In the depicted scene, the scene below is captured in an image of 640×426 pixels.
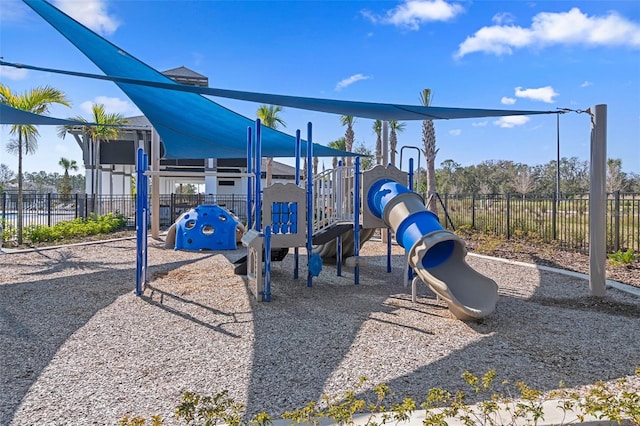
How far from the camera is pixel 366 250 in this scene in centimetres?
1095

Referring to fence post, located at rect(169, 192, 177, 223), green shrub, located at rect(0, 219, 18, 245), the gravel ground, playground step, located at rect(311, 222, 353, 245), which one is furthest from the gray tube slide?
fence post, located at rect(169, 192, 177, 223)

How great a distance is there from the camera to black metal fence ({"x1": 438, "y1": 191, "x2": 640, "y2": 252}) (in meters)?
9.75

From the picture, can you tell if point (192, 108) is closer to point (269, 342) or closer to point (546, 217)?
point (269, 342)

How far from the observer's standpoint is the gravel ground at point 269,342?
3.04 meters

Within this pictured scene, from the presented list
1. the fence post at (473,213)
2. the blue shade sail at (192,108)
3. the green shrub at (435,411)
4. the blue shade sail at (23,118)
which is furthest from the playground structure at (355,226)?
the fence post at (473,213)

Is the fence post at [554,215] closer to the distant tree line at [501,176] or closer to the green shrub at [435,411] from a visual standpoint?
the green shrub at [435,411]

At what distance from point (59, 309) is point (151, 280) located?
1.89 metres

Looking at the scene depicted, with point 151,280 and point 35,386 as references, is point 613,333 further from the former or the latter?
point 151,280

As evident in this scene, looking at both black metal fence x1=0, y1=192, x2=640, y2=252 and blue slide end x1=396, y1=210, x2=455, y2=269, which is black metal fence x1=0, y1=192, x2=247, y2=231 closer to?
black metal fence x1=0, y1=192, x2=640, y2=252

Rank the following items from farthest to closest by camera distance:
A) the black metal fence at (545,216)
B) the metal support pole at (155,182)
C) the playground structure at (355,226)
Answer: the metal support pole at (155,182) < the black metal fence at (545,216) < the playground structure at (355,226)

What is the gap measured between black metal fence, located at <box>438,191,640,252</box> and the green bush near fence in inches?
443

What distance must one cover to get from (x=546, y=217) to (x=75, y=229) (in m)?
13.9

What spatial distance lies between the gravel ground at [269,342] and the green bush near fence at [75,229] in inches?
219

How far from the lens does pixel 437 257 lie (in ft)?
18.9
